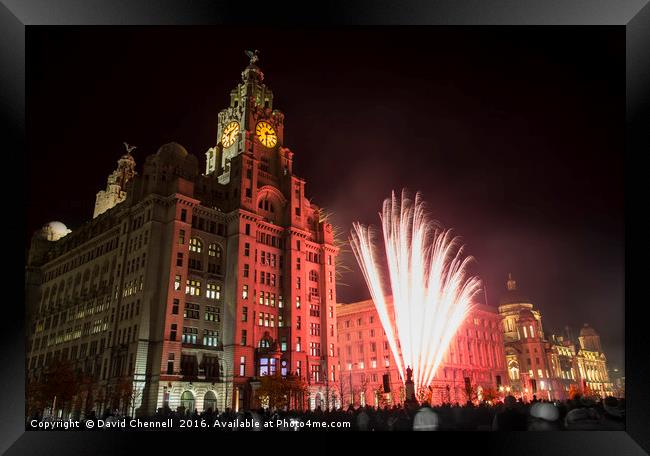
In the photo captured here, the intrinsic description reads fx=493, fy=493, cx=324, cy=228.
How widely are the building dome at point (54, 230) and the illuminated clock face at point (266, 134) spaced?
49585 millimetres

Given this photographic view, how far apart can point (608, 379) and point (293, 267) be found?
6113 inches

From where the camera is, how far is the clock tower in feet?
286

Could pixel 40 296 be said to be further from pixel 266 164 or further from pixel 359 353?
pixel 359 353

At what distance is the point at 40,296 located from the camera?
95500 mm

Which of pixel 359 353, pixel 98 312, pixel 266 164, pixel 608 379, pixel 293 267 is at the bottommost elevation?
pixel 608 379

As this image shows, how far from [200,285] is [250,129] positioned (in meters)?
31.1

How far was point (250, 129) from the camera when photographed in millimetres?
88000

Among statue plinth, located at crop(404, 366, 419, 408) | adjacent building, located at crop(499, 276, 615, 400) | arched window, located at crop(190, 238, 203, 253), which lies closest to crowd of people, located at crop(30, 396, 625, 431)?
statue plinth, located at crop(404, 366, 419, 408)

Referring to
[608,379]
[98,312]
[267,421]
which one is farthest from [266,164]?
[608,379]

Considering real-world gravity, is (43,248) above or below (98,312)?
above

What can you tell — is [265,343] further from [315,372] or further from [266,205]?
[266,205]
